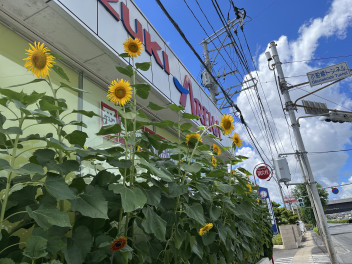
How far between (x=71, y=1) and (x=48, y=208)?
215cm

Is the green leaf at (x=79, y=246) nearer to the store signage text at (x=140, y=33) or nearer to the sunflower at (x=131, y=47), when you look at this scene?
the sunflower at (x=131, y=47)

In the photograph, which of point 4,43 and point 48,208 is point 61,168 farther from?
point 4,43

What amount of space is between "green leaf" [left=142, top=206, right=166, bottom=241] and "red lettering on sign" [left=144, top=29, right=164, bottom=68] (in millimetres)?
2999

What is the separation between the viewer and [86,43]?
2639 mm

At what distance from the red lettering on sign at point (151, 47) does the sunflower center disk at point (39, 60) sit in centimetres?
265

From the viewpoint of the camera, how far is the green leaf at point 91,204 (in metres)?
0.90

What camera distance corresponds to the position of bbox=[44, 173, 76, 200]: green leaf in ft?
2.79

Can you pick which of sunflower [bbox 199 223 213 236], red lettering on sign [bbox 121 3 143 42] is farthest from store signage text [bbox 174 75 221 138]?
sunflower [bbox 199 223 213 236]

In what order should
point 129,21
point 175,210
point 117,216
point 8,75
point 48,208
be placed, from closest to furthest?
point 48,208
point 117,216
point 175,210
point 8,75
point 129,21

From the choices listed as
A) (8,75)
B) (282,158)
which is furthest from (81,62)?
(282,158)

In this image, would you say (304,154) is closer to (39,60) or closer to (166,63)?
(166,63)

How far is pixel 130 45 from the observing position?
60.2 inches

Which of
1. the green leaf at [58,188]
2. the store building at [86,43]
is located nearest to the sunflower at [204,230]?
the green leaf at [58,188]

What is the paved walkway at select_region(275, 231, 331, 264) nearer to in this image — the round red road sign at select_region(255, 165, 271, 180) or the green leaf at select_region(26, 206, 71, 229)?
the round red road sign at select_region(255, 165, 271, 180)
